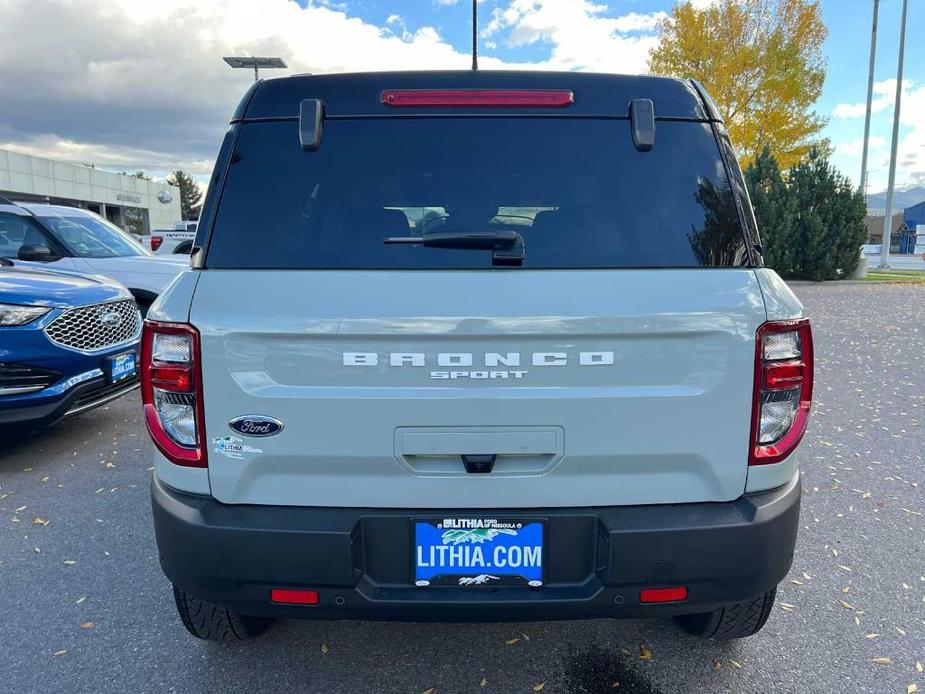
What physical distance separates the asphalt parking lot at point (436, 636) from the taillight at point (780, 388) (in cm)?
104

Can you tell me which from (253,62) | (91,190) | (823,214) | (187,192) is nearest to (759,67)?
(823,214)

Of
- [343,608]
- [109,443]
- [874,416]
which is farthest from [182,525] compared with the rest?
[874,416]

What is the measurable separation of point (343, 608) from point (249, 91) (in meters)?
1.72

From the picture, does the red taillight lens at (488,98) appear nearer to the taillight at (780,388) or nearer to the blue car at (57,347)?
the taillight at (780,388)

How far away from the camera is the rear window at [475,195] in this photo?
6.49 feet

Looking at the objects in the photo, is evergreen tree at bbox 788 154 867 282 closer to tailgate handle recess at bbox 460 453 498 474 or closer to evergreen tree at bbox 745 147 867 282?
evergreen tree at bbox 745 147 867 282

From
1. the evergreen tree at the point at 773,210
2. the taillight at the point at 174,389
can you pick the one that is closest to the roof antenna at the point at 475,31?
the evergreen tree at the point at 773,210

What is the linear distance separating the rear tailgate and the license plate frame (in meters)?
3.63

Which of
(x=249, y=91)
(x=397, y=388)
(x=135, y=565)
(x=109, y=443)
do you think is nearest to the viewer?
(x=397, y=388)

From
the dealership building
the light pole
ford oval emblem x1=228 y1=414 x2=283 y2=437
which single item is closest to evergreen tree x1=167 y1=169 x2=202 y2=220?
the dealership building

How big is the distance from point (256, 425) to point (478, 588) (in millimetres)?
816

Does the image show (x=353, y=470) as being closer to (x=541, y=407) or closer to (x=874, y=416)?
(x=541, y=407)

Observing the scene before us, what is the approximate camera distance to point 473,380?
1.85 meters

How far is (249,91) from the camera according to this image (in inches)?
86.5
